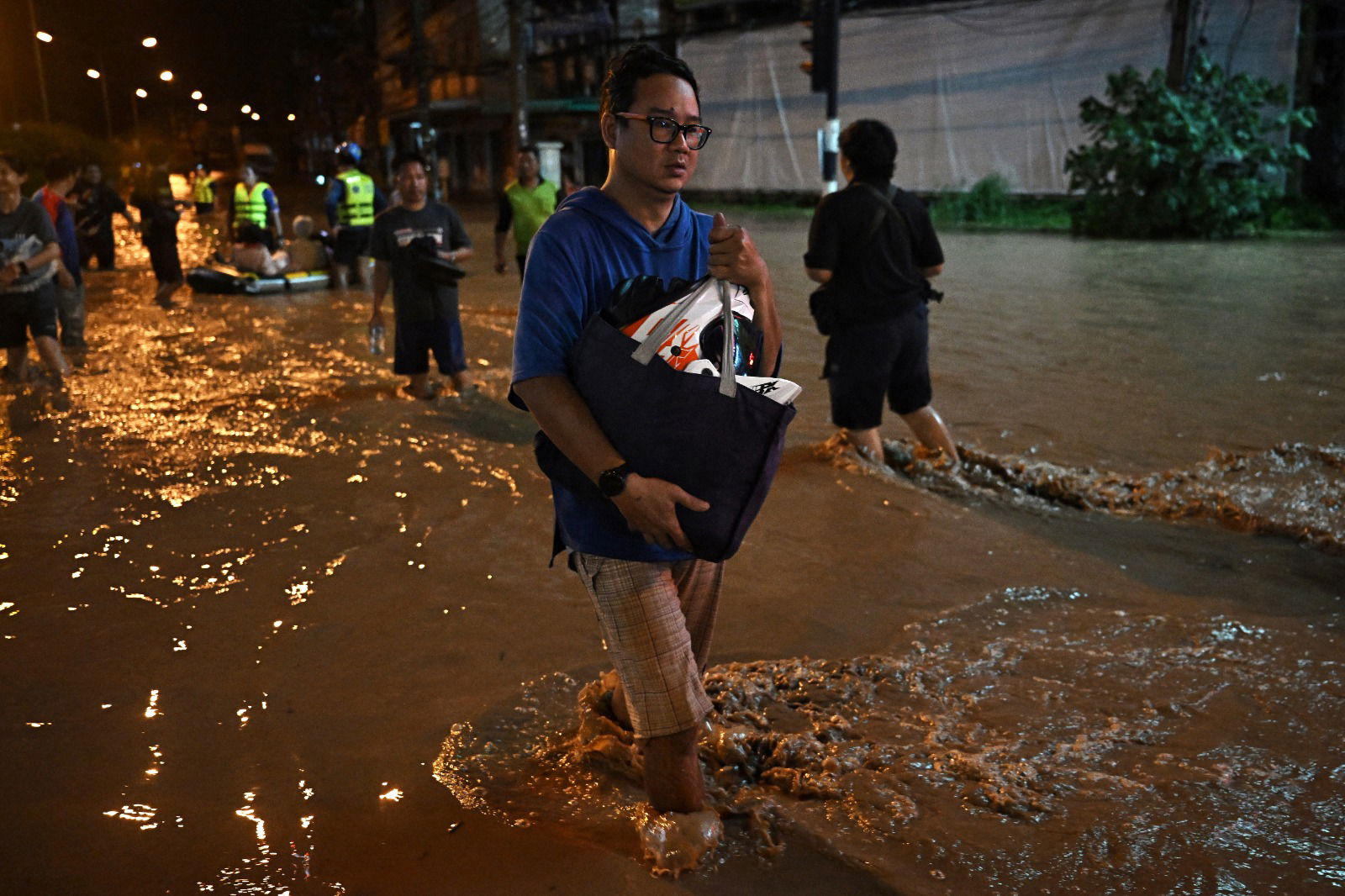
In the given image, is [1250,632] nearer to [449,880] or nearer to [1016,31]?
[449,880]

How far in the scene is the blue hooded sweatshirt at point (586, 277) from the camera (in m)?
2.37

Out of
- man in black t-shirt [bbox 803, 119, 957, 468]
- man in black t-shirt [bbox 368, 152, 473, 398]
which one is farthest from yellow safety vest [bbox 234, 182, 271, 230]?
man in black t-shirt [bbox 803, 119, 957, 468]

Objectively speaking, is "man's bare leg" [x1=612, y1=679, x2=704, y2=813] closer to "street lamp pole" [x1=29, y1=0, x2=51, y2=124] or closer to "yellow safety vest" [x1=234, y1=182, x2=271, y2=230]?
"yellow safety vest" [x1=234, y1=182, x2=271, y2=230]

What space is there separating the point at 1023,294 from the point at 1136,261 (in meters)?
4.37

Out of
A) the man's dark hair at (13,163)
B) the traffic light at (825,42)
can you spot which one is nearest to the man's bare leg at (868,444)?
the man's dark hair at (13,163)

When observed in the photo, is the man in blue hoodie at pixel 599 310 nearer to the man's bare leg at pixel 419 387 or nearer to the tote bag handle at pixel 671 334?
the tote bag handle at pixel 671 334

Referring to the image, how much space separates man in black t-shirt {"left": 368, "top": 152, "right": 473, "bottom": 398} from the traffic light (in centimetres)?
Result: 669

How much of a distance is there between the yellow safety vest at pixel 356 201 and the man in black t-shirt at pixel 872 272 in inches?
399

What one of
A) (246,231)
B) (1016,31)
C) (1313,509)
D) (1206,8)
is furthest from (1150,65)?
(1313,509)

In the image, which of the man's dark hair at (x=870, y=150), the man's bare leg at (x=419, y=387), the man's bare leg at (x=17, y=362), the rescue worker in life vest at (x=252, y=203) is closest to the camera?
the man's dark hair at (x=870, y=150)

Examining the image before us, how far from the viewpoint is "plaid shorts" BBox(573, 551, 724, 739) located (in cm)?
254

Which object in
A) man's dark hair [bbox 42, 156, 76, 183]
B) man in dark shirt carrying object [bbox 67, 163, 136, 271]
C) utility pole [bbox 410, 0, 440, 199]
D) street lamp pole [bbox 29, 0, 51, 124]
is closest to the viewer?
man's dark hair [bbox 42, 156, 76, 183]

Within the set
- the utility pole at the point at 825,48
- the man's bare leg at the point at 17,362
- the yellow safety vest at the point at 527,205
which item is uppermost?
the utility pole at the point at 825,48

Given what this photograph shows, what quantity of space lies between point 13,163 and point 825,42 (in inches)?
336
